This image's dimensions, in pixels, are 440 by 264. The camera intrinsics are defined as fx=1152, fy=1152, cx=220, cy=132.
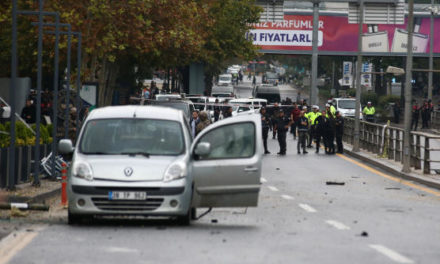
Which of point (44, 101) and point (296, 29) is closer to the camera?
point (44, 101)

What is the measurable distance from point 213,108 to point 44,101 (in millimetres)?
13573

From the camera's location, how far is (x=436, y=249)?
12.4 meters

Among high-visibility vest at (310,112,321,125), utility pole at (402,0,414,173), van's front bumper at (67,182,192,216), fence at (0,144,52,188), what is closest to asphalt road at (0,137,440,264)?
van's front bumper at (67,182,192,216)

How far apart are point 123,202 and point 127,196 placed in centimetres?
9

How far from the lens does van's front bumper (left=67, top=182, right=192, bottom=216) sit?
14.2 meters

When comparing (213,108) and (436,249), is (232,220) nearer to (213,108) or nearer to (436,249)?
(436,249)

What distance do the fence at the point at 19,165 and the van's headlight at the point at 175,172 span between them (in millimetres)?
7310

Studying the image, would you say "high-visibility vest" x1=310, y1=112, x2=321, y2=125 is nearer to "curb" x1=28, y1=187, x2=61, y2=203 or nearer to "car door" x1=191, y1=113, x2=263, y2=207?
"curb" x1=28, y1=187, x2=61, y2=203

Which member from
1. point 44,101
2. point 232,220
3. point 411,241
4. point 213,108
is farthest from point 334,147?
point 411,241

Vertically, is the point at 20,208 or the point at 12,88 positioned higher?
the point at 12,88

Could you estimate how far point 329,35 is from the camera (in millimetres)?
74875

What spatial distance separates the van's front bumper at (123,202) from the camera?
46.6 feet

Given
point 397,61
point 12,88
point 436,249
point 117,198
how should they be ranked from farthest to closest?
point 397,61, point 12,88, point 117,198, point 436,249

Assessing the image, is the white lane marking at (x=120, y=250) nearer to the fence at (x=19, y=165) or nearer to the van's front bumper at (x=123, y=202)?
the van's front bumper at (x=123, y=202)
